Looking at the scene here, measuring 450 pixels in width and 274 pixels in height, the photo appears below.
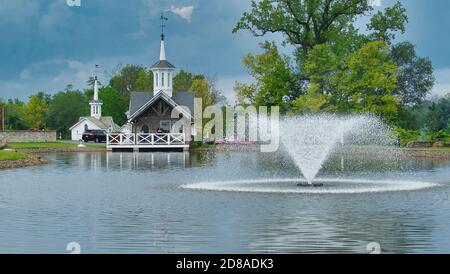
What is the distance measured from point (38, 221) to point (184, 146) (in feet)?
175

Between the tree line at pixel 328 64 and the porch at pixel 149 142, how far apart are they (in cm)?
815

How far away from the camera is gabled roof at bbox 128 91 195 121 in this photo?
257 ft

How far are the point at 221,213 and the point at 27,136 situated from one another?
67506 mm

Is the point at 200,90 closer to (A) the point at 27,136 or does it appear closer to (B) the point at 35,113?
(A) the point at 27,136

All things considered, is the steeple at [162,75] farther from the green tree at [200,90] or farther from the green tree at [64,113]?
the green tree at [64,113]

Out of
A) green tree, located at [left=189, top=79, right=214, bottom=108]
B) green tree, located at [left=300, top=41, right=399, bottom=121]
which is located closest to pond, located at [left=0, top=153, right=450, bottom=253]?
green tree, located at [left=300, top=41, right=399, bottom=121]

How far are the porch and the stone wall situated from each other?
Result: 14.2m

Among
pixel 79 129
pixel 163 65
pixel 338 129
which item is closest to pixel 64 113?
pixel 79 129

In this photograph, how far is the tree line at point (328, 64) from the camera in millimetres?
72562

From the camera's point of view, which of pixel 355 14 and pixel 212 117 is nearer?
pixel 355 14

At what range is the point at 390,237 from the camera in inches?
736

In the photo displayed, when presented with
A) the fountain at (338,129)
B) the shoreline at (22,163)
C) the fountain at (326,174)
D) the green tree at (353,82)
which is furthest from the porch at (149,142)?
the shoreline at (22,163)
